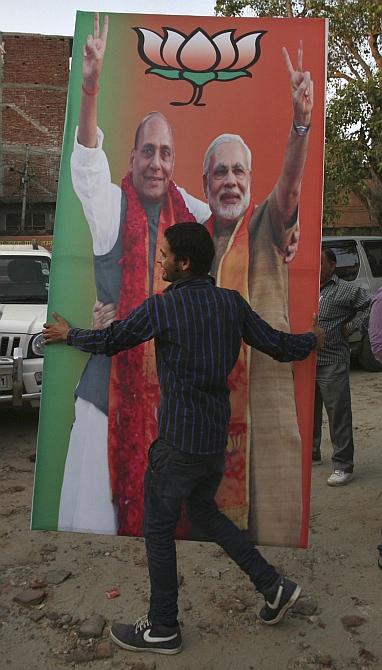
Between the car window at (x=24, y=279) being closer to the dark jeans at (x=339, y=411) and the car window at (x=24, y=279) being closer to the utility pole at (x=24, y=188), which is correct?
the dark jeans at (x=339, y=411)

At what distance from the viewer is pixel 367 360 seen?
9.90m

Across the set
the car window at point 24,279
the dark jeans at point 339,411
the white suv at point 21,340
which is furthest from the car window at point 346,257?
the dark jeans at point 339,411

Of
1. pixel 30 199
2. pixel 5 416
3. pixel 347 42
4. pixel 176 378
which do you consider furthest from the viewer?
pixel 30 199

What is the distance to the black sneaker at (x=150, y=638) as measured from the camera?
9.88ft

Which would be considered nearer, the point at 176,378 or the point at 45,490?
the point at 176,378

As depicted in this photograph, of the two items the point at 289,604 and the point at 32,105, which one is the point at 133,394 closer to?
the point at 289,604

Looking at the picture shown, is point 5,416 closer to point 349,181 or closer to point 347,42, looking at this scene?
point 349,181

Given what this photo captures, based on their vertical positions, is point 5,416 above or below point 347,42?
below

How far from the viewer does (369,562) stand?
3979 millimetres

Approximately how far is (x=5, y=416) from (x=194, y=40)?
500 cm

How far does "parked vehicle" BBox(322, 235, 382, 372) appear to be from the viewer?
32.0ft

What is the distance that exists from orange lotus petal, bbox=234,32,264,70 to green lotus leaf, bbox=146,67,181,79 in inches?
11.2

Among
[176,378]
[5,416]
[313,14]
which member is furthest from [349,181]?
[176,378]

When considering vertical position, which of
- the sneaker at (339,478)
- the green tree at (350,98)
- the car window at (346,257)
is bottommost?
the sneaker at (339,478)
